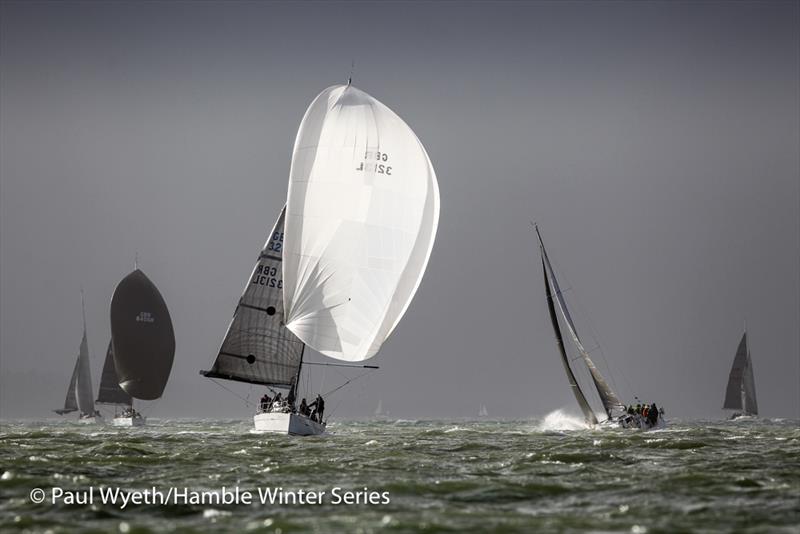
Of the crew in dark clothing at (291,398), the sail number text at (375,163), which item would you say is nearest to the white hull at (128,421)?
the crew in dark clothing at (291,398)

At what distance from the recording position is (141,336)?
242 ft

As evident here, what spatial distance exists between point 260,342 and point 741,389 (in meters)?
84.1

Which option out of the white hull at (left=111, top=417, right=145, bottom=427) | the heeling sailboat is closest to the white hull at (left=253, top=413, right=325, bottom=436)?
the heeling sailboat

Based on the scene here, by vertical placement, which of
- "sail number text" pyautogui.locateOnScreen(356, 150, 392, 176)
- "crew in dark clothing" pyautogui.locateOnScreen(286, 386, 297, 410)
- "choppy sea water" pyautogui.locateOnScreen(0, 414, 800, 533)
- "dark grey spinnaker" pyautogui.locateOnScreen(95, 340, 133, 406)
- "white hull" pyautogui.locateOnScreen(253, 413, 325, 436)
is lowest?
"choppy sea water" pyautogui.locateOnScreen(0, 414, 800, 533)

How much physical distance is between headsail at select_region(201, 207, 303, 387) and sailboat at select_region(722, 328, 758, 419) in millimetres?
81680

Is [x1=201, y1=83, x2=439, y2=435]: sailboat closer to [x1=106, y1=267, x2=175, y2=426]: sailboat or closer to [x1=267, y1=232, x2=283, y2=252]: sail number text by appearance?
[x1=267, y1=232, x2=283, y2=252]: sail number text

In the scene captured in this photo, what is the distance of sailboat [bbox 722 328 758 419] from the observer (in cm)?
11875

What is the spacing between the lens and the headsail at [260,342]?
164 feet

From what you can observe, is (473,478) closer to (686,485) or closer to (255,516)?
(686,485)

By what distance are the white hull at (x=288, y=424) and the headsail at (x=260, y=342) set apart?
264cm

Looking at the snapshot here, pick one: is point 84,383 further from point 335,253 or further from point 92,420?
point 335,253

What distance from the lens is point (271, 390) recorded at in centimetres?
5047

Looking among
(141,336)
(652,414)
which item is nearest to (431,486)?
(652,414)

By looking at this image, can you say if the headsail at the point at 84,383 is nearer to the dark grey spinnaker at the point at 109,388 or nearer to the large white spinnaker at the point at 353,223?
the dark grey spinnaker at the point at 109,388
